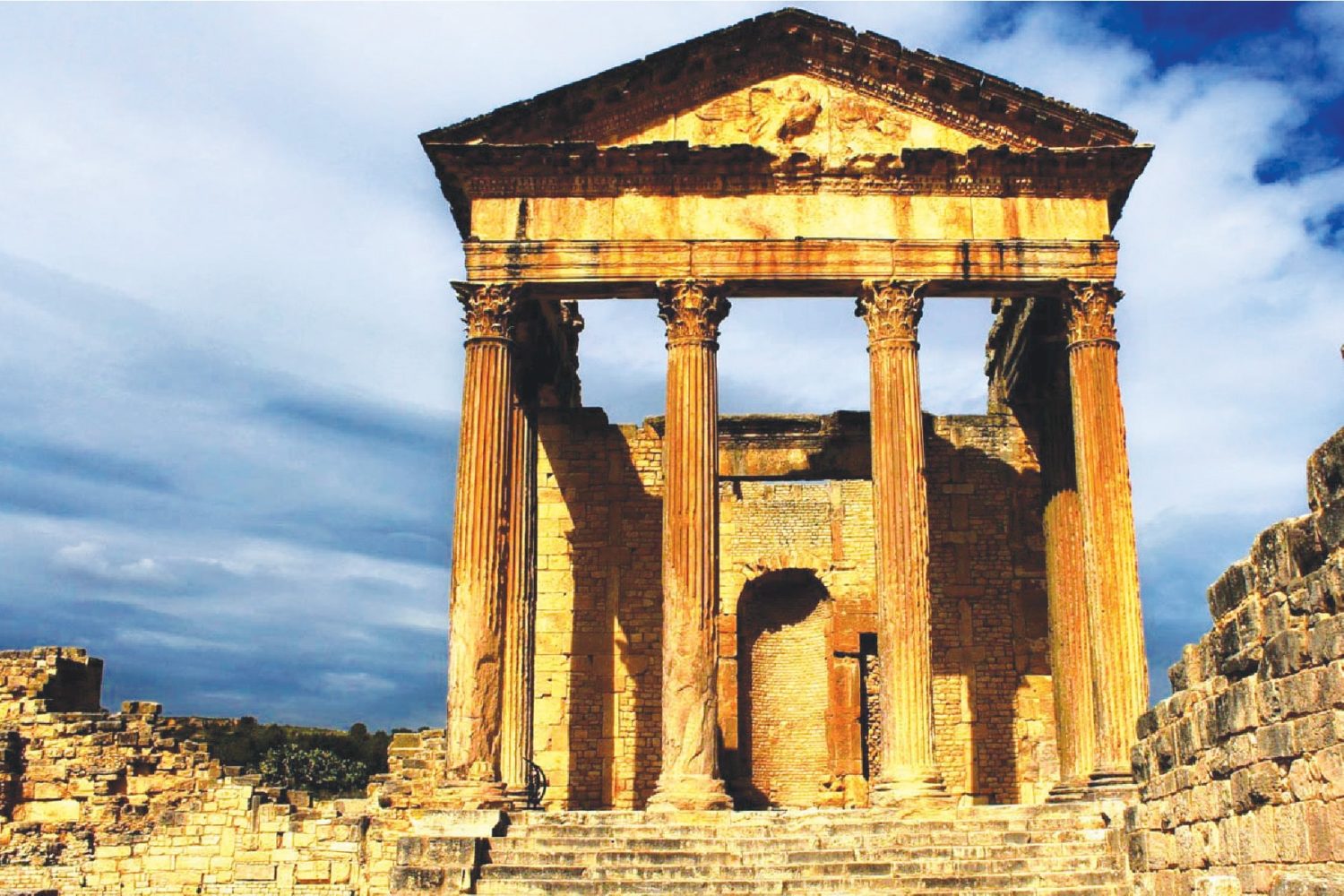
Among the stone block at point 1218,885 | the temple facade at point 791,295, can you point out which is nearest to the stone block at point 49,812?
the temple facade at point 791,295

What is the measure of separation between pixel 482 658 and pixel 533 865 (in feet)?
11.1

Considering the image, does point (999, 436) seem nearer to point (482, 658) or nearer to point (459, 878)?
point (482, 658)

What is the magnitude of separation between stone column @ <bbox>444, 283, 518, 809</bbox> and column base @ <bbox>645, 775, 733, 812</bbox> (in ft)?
6.96

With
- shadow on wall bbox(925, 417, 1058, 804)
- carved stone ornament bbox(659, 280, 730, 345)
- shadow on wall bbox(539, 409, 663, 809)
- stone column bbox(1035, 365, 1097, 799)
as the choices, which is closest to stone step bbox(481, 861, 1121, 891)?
stone column bbox(1035, 365, 1097, 799)

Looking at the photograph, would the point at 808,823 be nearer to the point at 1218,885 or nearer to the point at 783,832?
the point at 783,832

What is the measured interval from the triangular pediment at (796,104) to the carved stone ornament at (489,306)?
89.0 inches

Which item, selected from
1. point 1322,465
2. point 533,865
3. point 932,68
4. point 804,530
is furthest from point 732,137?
point 1322,465

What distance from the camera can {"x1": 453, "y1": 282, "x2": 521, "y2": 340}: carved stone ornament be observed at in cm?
2084

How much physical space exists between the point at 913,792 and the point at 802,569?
815 centimetres

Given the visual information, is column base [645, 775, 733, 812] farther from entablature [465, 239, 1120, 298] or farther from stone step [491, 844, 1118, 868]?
entablature [465, 239, 1120, 298]

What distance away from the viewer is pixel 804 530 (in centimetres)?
2652

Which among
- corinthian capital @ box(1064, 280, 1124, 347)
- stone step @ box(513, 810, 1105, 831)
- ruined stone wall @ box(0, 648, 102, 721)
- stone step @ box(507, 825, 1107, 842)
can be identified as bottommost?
stone step @ box(507, 825, 1107, 842)

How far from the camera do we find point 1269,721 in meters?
9.61

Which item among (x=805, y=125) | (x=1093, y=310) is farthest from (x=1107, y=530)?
(x=805, y=125)
